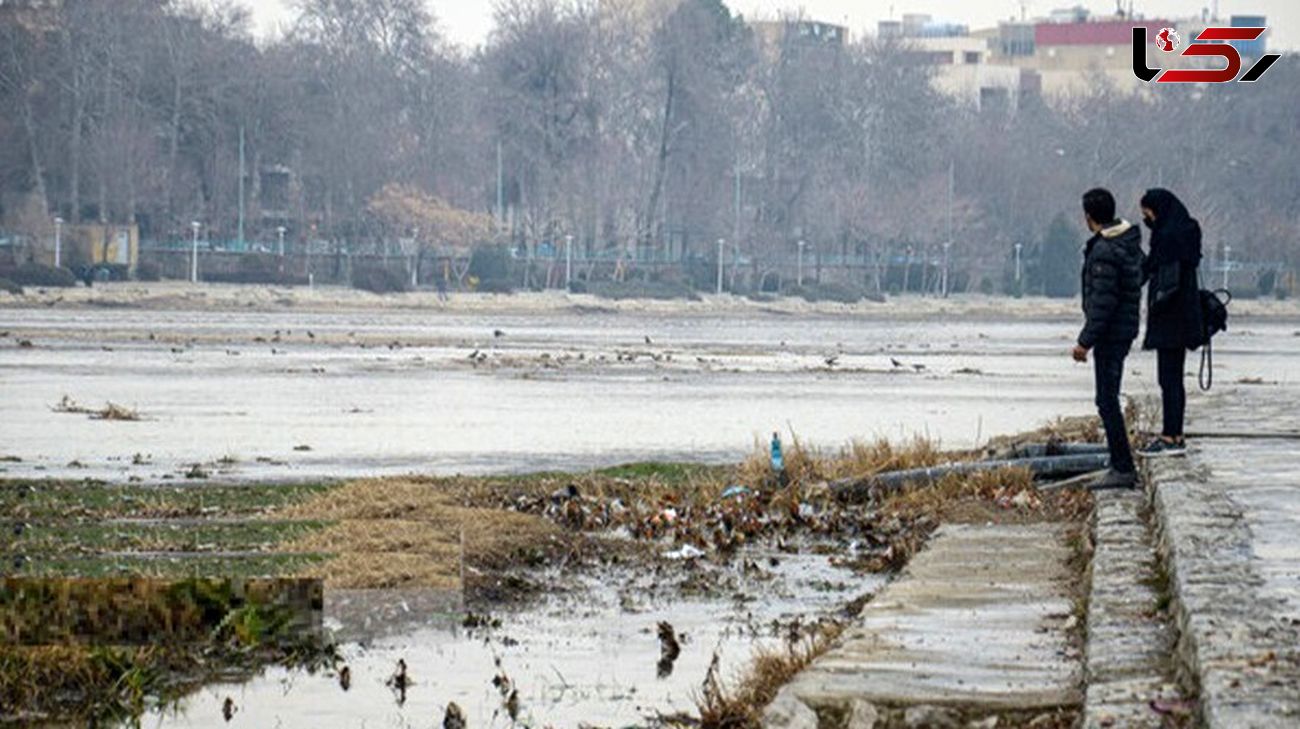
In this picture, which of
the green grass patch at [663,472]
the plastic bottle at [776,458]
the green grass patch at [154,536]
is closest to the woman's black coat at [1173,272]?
the plastic bottle at [776,458]

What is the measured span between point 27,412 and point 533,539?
57.4 feet

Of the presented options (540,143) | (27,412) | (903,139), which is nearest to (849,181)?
(903,139)

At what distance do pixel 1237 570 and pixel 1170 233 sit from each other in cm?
595

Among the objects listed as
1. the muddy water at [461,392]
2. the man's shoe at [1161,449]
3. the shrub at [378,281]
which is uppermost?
the man's shoe at [1161,449]

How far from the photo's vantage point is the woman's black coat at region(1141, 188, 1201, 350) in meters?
17.4

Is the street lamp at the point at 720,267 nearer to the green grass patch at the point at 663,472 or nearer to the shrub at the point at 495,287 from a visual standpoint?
the shrub at the point at 495,287

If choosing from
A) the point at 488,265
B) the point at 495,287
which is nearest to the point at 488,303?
the point at 495,287

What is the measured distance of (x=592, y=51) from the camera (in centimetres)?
12544

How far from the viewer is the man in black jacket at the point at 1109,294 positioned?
16.3 meters

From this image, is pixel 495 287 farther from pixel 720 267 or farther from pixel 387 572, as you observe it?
pixel 387 572

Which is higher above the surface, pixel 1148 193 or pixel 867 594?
pixel 1148 193

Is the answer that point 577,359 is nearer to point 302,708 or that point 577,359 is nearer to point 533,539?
point 533,539

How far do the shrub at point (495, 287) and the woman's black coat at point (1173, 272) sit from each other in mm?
86940

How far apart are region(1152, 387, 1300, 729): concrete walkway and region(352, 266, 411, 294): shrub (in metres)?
80.2
